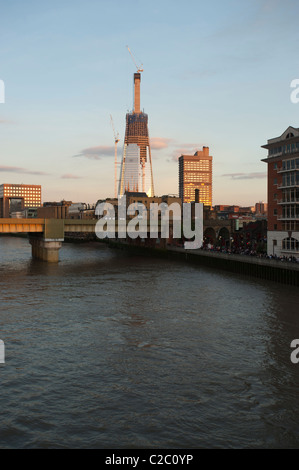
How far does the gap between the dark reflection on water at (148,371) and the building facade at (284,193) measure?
73.0 ft

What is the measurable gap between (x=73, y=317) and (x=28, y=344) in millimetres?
8875

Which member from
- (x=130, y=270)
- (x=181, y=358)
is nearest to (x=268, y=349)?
(x=181, y=358)

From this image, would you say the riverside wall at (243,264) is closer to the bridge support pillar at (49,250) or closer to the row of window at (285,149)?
the row of window at (285,149)

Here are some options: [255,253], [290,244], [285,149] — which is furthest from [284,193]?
[255,253]

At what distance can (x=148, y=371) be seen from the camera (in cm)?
2500

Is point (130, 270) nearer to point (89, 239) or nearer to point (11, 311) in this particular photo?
point (11, 311)

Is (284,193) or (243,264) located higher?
(284,193)

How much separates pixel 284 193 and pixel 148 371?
53.7 metres

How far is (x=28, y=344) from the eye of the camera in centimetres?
3009

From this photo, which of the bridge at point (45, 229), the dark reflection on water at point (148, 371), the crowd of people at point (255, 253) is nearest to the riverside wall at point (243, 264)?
the crowd of people at point (255, 253)

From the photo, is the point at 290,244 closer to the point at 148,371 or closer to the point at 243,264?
the point at 243,264

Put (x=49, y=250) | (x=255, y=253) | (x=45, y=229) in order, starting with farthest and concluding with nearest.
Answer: (x=45, y=229) < (x=49, y=250) < (x=255, y=253)

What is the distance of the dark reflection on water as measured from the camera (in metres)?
18.2

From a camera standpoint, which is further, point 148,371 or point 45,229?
point 45,229
